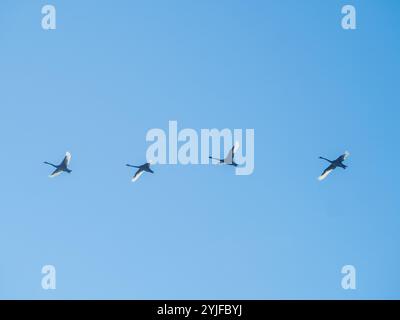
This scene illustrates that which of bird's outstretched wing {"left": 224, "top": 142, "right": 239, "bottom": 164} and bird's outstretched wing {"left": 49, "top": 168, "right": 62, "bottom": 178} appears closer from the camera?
bird's outstretched wing {"left": 224, "top": 142, "right": 239, "bottom": 164}

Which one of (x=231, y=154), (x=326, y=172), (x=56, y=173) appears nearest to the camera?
(x=231, y=154)

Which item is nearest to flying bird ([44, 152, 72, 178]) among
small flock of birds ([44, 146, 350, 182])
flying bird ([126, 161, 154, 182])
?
small flock of birds ([44, 146, 350, 182])

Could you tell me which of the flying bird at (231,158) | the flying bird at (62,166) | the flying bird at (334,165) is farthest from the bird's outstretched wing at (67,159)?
the flying bird at (334,165)

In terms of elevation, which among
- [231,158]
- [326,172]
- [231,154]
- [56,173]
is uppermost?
[231,154]

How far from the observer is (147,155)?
43.5m

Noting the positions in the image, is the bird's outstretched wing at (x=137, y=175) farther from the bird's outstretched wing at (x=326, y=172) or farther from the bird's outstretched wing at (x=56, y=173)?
the bird's outstretched wing at (x=326, y=172)

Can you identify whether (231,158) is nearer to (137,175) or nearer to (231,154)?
(231,154)

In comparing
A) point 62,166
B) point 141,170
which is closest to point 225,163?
point 141,170

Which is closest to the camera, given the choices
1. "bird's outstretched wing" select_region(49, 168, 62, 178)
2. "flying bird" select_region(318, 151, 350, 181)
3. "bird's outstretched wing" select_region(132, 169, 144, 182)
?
"flying bird" select_region(318, 151, 350, 181)

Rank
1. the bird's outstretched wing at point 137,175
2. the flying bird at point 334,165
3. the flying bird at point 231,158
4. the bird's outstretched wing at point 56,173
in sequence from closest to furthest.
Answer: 1. the flying bird at point 231,158
2. the flying bird at point 334,165
3. the bird's outstretched wing at point 56,173
4. the bird's outstretched wing at point 137,175

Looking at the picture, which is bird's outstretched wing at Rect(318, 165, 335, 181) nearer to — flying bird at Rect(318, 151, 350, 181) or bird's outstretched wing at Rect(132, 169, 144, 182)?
flying bird at Rect(318, 151, 350, 181)
